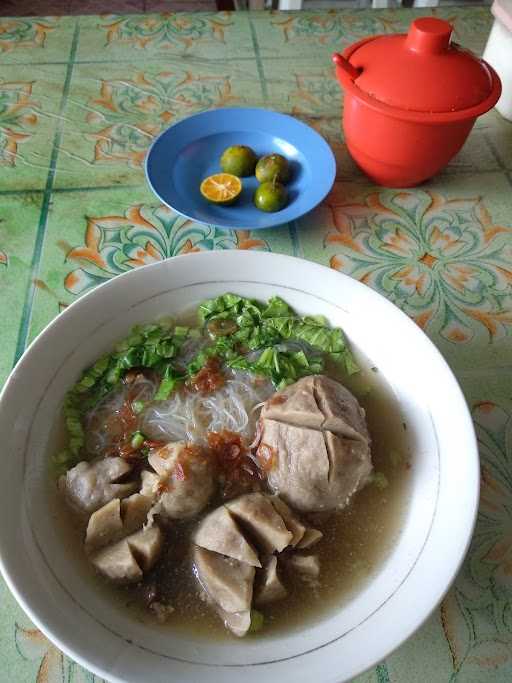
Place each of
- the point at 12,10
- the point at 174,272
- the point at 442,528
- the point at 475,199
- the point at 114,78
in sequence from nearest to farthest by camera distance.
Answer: the point at 442,528
the point at 174,272
the point at 475,199
the point at 114,78
the point at 12,10

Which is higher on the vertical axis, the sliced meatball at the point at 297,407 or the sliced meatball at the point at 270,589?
the sliced meatball at the point at 297,407

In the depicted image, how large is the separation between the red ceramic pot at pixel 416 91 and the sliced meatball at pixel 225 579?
167 centimetres

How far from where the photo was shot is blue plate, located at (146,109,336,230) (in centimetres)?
225

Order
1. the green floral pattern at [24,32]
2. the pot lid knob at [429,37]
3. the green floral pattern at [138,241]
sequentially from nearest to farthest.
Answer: the pot lid knob at [429,37], the green floral pattern at [138,241], the green floral pattern at [24,32]

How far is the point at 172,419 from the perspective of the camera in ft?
5.88

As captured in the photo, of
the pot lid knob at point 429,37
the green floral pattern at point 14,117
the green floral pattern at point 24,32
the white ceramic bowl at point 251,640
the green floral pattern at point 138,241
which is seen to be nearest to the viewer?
the white ceramic bowl at point 251,640

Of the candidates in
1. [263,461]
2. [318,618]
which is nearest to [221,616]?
[318,618]

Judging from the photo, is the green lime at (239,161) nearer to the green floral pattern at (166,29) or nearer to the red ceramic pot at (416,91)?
the red ceramic pot at (416,91)

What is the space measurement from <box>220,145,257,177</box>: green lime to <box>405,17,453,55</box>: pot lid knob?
78 cm

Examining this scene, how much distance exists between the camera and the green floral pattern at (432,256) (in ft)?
6.79

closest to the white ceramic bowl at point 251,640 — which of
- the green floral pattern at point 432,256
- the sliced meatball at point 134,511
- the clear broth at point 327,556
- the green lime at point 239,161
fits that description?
the clear broth at point 327,556

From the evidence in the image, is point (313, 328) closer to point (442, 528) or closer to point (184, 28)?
point (442, 528)

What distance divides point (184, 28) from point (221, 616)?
10.7 ft

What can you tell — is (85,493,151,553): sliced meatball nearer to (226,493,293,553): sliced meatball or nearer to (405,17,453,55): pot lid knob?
(226,493,293,553): sliced meatball
